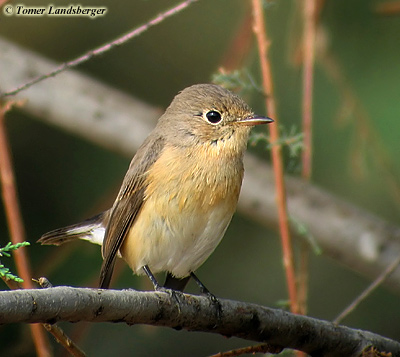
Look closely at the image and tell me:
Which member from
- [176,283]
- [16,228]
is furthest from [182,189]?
[16,228]

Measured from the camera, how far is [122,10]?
6.15 meters

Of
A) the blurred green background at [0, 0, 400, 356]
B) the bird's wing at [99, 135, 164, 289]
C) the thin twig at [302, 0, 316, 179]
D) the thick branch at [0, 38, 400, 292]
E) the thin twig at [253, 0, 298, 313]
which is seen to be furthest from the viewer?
the blurred green background at [0, 0, 400, 356]

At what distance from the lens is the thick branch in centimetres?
432

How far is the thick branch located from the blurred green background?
16.3 inches

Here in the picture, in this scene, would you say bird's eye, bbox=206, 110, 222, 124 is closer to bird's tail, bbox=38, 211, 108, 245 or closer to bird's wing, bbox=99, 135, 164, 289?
bird's wing, bbox=99, 135, 164, 289

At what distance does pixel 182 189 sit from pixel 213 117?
444 mm

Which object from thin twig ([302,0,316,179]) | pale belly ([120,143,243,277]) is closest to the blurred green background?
thin twig ([302,0,316,179])

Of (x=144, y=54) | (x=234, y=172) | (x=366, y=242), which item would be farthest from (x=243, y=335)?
(x=144, y=54)

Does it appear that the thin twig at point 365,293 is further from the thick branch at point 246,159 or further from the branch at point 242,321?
the thick branch at point 246,159

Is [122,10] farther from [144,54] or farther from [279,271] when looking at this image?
[279,271]

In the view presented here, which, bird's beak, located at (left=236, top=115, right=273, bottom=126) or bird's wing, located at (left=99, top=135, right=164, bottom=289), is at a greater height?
bird's beak, located at (left=236, top=115, right=273, bottom=126)

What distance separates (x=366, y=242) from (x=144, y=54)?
8.92 ft

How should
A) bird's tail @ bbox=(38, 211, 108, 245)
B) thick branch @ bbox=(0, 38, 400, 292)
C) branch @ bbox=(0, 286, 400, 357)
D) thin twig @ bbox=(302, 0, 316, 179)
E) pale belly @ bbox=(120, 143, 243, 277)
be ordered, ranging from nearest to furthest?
branch @ bbox=(0, 286, 400, 357) < pale belly @ bbox=(120, 143, 243, 277) < thin twig @ bbox=(302, 0, 316, 179) < bird's tail @ bbox=(38, 211, 108, 245) < thick branch @ bbox=(0, 38, 400, 292)

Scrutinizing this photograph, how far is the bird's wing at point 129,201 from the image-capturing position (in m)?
3.63
